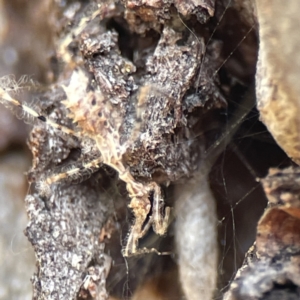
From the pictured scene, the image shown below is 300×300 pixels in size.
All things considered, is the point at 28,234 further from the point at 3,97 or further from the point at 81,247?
the point at 3,97

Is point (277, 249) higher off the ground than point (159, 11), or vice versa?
point (159, 11)

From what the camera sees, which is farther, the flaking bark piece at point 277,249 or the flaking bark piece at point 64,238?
the flaking bark piece at point 64,238

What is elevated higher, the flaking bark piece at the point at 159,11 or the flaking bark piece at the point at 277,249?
the flaking bark piece at the point at 159,11

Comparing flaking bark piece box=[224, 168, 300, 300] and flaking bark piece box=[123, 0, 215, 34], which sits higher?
flaking bark piece box=[123, 0, 215, 34]

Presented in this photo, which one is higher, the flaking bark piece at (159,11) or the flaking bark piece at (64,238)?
the flaking bark piece at (159,11)

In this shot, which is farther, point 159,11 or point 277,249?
point 159,11
